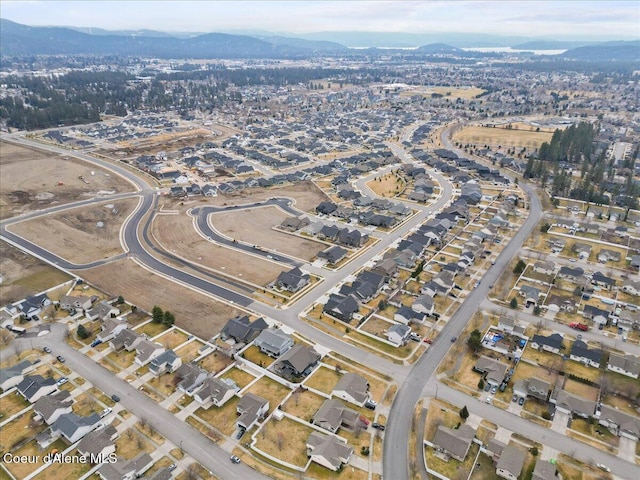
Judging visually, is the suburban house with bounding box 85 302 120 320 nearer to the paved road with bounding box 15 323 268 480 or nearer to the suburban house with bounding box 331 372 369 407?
the paved road with bounding box 15 323 268 480

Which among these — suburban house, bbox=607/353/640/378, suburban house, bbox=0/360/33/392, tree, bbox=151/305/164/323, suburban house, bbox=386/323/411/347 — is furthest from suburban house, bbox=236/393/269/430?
suburban house, bbox=607/353/640/378

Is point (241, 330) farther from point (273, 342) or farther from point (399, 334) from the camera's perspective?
point (399, 334)

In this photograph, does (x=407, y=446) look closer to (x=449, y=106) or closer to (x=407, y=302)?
(x=407, y=302)

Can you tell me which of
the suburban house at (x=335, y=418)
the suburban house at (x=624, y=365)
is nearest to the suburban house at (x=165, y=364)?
the suburban house at (x=335, y=418)

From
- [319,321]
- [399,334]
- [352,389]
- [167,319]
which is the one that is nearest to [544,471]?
[352,389]

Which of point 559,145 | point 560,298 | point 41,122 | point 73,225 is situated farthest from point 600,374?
point 41,122

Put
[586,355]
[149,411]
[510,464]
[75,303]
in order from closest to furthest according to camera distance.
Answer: [510,464], [149,411], [586,355], [75,303]
